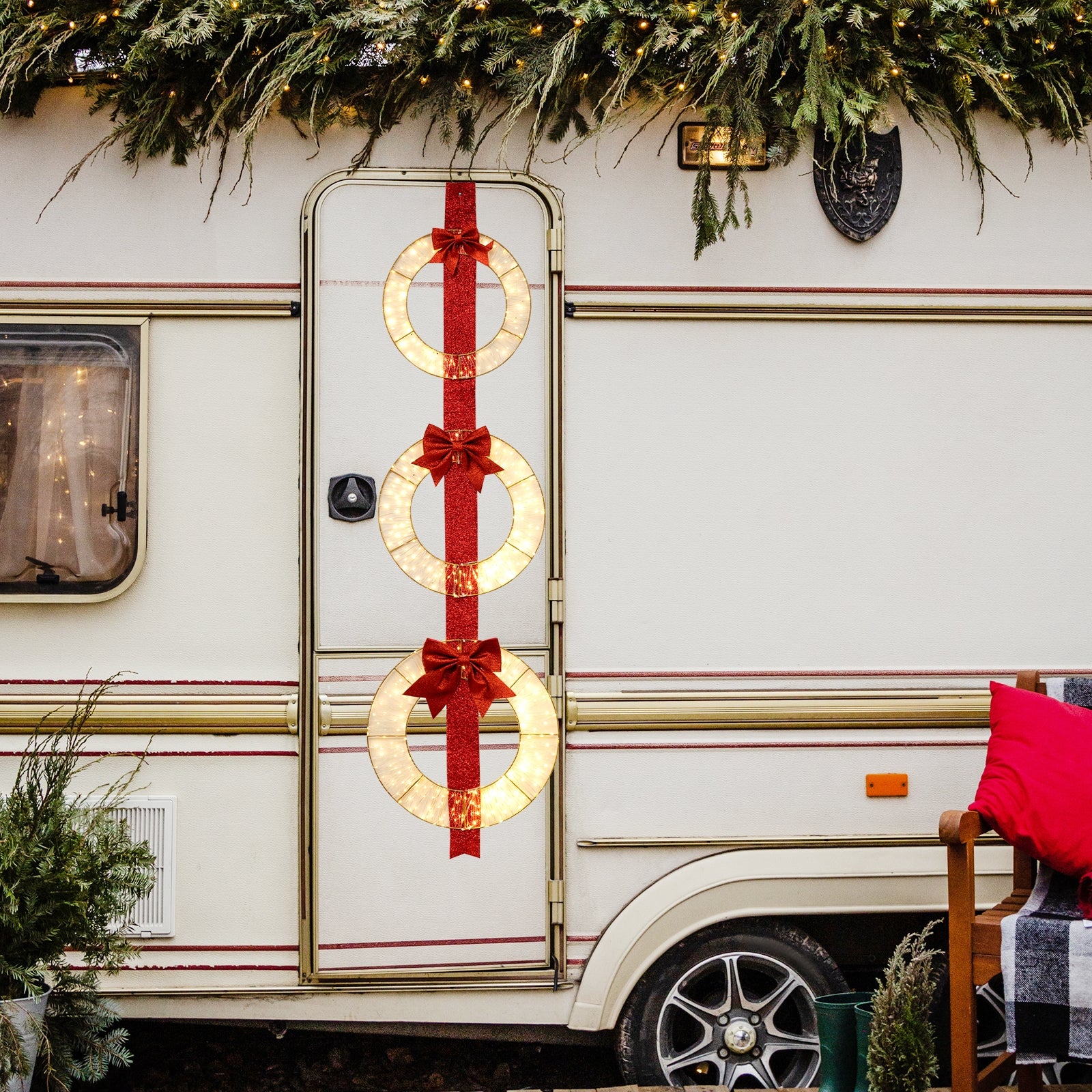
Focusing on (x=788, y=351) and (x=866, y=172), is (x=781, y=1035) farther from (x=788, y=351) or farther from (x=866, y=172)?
(x=866, y=172)

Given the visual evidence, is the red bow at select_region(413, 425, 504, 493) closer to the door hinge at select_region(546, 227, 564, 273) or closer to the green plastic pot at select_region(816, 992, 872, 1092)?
the door hinge at select_region(546, 227, 564, 273)

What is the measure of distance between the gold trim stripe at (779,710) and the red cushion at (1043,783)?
21cm

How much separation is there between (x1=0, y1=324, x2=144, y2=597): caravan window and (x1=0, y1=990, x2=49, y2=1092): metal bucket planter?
42.1 inches

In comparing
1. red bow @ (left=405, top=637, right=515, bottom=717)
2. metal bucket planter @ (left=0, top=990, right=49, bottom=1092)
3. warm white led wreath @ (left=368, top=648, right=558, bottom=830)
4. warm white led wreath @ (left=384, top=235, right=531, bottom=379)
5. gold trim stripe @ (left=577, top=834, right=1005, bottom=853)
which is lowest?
metal bucket planter @ (left=0, top=990, right=49, bottom=1092)

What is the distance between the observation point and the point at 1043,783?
278 cm

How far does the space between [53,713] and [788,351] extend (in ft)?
7.74

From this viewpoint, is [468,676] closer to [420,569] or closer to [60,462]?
[420,569]

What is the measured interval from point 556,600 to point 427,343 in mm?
821

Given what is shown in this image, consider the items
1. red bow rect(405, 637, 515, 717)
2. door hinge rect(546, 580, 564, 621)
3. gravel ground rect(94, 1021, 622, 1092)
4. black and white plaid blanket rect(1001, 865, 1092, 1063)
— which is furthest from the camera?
gravel ground rect(94, 1021, 622, 1092)

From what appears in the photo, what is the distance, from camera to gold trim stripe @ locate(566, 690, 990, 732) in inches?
119

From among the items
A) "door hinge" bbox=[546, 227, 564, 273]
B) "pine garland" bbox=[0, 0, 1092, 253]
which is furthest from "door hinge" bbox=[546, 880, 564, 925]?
"pine garland" bbox=[0, 0, 1092, 253]

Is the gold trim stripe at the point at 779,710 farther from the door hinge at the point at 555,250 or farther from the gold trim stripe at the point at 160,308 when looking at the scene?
the gold trim stripe at the point at 160,308

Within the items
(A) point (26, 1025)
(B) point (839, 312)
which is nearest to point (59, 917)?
(A) point (26, 1025)

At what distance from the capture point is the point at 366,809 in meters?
2.98
